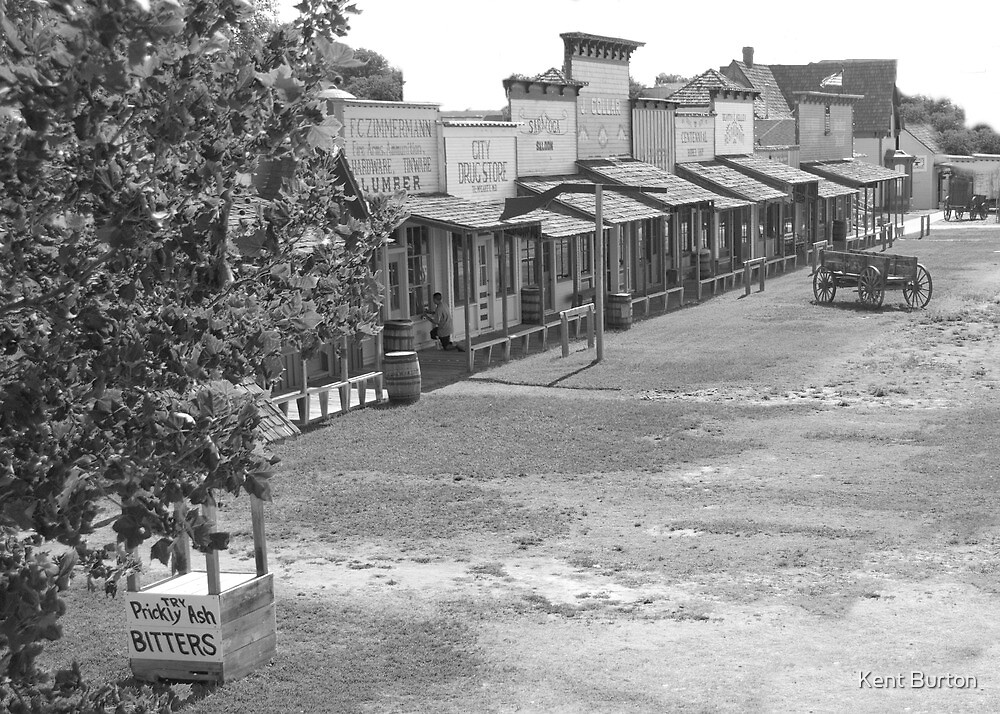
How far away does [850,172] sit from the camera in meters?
47.8

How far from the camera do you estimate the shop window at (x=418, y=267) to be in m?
22.0

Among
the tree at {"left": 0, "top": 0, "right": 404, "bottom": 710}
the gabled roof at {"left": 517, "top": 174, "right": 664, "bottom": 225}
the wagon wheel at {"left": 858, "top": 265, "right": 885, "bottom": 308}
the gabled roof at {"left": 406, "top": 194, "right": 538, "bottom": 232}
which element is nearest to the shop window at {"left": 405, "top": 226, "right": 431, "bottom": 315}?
the gabled roof at {"left": 406, "top": 194, "right": 538, "bottom": 232}

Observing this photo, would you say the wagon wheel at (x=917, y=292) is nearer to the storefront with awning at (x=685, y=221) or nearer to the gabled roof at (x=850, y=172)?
the storefront with awning at (x=685, y=221)

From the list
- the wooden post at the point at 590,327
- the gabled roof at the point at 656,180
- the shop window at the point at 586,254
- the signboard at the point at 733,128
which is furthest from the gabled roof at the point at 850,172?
the wooden post at the point at 590,327

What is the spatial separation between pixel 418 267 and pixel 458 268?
5.20 ft

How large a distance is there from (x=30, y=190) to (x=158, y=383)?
0.78m

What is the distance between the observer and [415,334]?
22719 millimetres

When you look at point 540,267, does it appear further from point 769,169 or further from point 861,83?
point 861,83

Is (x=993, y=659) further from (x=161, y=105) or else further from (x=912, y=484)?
(x=161, y=105)

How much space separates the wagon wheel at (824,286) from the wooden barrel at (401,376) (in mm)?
14702

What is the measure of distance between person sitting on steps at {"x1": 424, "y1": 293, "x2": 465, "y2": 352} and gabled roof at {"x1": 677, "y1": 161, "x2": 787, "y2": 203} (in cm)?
1417

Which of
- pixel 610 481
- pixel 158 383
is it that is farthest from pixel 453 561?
pixel 158 383

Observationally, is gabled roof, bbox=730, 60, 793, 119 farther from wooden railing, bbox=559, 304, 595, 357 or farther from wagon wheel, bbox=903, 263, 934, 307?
wooden railing, bbox=559, 304, 595, 357

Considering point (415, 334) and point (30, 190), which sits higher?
point (30, 190)
